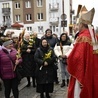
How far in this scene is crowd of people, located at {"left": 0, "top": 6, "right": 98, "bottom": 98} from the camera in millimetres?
5316

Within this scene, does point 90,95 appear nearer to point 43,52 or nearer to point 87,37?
point 87,37

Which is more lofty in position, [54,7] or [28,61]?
[54,7]

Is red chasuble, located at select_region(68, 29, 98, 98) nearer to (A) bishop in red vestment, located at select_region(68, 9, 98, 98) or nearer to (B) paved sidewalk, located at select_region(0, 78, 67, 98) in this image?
(A) bishop in red vestment, located at select_region(68, 9, 98, 98)

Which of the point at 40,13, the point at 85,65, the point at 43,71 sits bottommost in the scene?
the point at 43,71

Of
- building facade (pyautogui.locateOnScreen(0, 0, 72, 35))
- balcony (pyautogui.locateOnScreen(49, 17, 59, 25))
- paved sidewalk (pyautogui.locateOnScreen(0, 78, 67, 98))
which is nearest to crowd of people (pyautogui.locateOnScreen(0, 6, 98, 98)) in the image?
paved sidewalk (pyautogui.locateOnScreen(0, 78, 67, 98))

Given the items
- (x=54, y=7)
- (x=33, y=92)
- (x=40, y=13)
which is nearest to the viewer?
(x=33, y=92)

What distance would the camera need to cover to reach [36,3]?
7019 cm

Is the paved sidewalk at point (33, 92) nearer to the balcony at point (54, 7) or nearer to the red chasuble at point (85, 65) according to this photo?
the red chasuble at point (85, 65)

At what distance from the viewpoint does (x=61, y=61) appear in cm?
1088

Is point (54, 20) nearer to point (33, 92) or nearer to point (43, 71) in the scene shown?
point (33, 92)

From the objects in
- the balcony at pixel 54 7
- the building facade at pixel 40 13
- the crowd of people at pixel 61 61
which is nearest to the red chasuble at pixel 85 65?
the crowd of people at pixel 61 61

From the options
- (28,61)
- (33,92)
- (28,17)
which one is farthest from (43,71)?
(28,17)

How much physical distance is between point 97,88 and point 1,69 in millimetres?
3292

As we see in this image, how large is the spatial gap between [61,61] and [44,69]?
2.17 metres
